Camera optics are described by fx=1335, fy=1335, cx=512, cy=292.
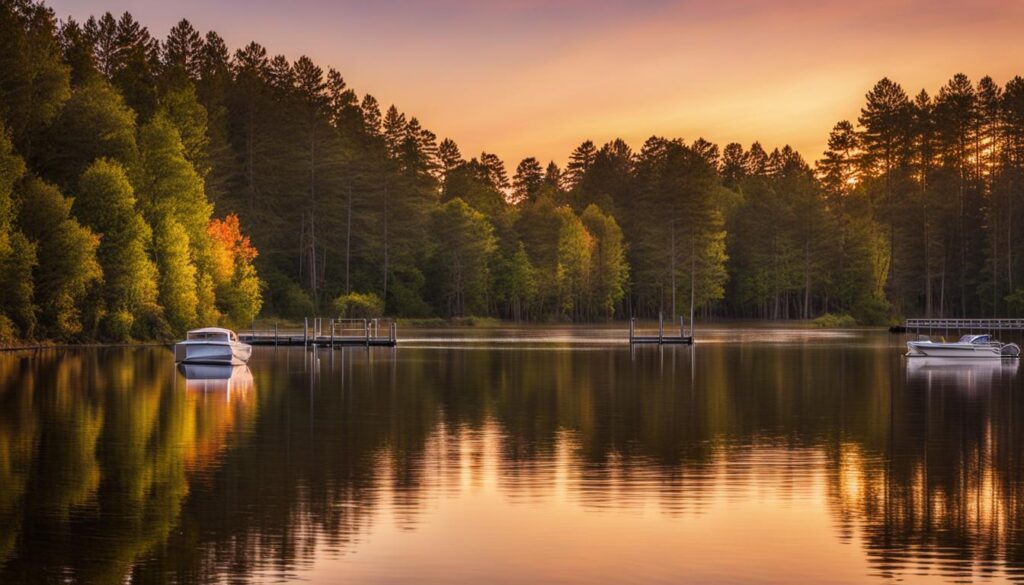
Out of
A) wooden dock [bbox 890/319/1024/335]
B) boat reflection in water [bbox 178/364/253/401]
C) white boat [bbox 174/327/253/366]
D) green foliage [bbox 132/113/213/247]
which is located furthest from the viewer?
wooden dock [bbox 890/319/1024/335]

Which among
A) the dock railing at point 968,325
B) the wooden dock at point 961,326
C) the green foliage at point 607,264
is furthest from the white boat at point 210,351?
the green foliage at point 607,264

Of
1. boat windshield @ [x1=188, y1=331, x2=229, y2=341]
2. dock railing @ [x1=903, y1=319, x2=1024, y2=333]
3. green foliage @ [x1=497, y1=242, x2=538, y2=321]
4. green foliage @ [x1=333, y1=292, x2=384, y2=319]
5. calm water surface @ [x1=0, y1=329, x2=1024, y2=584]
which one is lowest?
calm water surface @ [x1=0, y1=329, x2=1024, y2=584]

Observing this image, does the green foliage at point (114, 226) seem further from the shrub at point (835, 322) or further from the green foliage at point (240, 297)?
the shrub at point (835, 322)

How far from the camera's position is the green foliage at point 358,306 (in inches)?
5556

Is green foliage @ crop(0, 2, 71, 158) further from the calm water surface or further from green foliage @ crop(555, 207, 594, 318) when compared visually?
green foliage @ crop(555, 207, 594, 318)

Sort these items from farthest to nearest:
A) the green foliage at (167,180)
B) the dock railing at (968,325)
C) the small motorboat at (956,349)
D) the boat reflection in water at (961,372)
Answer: the dock railing at (968,325), the green foliage at (167,180), the small motorboat at (956,349), the boat reflection in water at (961,372)

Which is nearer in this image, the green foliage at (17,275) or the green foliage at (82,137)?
the green foliage at (17,275)

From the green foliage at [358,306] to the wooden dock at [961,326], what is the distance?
54.2 metres

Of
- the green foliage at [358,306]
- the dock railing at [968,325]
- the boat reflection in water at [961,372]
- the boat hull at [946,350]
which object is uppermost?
the green foliage at [358,306]

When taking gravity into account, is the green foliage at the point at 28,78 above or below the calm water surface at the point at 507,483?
above

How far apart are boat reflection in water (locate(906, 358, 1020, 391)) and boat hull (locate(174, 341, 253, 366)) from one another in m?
32.3

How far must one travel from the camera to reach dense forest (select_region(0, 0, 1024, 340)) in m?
84.5

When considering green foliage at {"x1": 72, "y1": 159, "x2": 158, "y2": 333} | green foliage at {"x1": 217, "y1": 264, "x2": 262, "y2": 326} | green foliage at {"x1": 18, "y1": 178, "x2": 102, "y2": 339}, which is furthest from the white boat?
green foliage at {"x1": 217, "y1": 264, "x2": 262, "y2": 326}

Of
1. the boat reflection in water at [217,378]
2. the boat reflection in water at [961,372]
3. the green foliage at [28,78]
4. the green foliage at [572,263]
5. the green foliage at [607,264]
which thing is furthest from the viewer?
the green foliage at [607,264]
